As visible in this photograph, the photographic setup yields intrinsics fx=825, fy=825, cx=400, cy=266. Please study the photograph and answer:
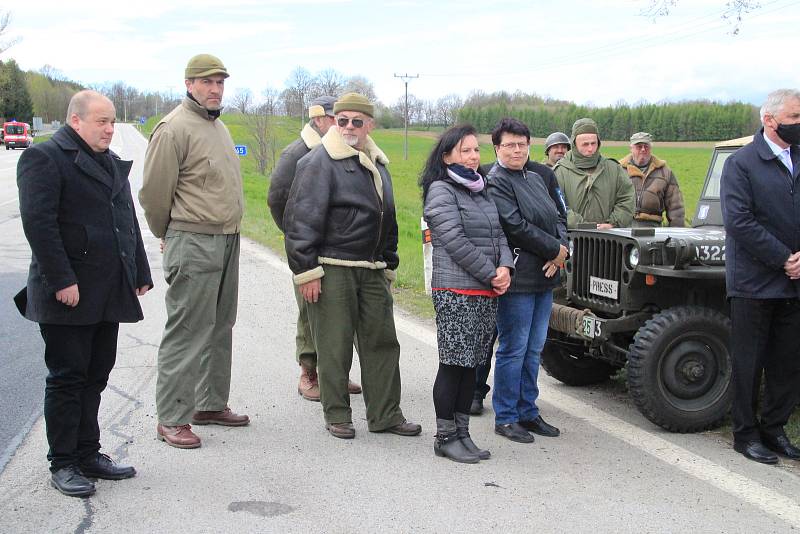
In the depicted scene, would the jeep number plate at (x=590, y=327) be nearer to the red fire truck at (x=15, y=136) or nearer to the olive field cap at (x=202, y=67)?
the olive field cap at (x=202, y=67)

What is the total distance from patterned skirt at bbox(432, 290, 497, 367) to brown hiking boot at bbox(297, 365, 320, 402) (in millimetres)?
1447

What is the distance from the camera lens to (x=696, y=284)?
5500 millimetres

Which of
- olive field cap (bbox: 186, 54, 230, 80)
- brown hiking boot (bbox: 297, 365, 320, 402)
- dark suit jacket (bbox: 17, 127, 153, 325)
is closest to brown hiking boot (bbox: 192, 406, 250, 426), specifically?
brown hiking boot (bbox: 297, 365, 320, 402)

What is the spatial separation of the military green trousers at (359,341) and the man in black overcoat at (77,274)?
1194 mm

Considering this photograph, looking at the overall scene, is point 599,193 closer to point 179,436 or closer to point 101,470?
point 179,436

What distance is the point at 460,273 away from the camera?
475 cm

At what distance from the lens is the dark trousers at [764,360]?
4.92 meters

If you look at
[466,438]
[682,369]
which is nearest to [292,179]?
[466,438]

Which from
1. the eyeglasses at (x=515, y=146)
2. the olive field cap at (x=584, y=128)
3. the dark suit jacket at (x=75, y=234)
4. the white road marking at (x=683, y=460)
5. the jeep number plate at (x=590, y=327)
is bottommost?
the white road marking at (x=683, y=460)

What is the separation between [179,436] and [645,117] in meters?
66.7

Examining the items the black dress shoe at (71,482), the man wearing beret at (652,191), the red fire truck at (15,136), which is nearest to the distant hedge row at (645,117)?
the red fire truck at (15,136)

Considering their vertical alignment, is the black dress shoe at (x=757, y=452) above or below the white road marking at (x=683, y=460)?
above

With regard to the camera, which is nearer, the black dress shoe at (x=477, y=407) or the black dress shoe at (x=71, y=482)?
the black dress shoe at (x=71, y=482)

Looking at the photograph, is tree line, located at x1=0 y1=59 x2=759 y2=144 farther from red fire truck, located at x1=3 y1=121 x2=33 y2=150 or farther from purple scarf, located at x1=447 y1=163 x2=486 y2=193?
purple scarf, located at x1=447 y1=163 x2=486 y2=193
